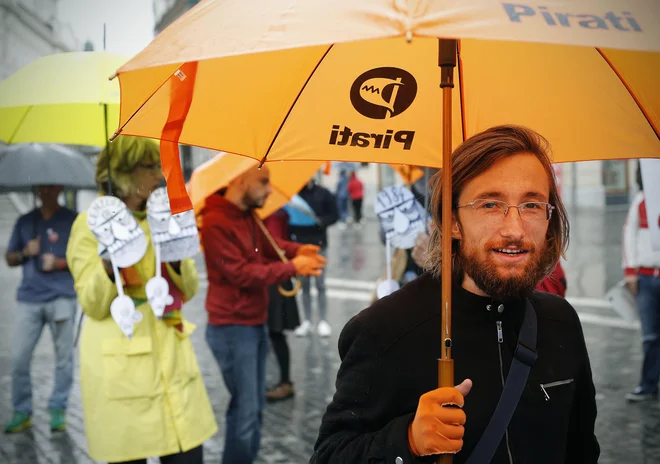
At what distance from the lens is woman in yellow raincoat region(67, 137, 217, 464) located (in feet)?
13.6

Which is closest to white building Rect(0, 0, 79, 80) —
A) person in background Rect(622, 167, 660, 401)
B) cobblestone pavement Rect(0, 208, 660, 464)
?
cobblestone pavement Rect(0, 208, 660, 464)

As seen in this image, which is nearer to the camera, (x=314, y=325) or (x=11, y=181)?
(x=11, y=181)

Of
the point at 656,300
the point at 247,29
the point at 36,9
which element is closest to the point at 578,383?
the point at 247,29

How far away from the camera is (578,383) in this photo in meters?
2.37

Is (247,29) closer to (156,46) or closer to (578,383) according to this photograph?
(156,46)

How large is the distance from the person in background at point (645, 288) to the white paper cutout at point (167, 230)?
409cm

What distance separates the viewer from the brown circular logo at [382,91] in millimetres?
2867

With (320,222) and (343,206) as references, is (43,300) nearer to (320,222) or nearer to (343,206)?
(320,222)

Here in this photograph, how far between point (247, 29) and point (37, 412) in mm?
5945

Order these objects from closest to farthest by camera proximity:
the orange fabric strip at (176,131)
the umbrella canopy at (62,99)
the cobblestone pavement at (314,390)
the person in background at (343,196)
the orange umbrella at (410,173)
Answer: the orange fabric strip at (176,131) < the umbrella canopy at (62,99) < the orange umbrella at (410,173) < the cobblestone pavement at (314,390) < the person in background at (343,196)

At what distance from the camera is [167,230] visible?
4320 millimetres

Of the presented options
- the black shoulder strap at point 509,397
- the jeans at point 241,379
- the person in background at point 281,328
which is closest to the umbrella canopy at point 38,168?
the person in background at point 281,328

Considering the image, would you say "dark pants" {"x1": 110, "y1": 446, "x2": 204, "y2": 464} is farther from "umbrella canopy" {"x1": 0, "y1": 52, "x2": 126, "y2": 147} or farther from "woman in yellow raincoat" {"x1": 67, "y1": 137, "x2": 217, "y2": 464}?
"umbrella canopy" {"x1": 0, "y1": 52, "x2": 126, "y2": 147}

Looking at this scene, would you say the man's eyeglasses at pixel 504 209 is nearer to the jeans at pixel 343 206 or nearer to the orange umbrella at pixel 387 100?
the orange umbrella at pixel 387 100
